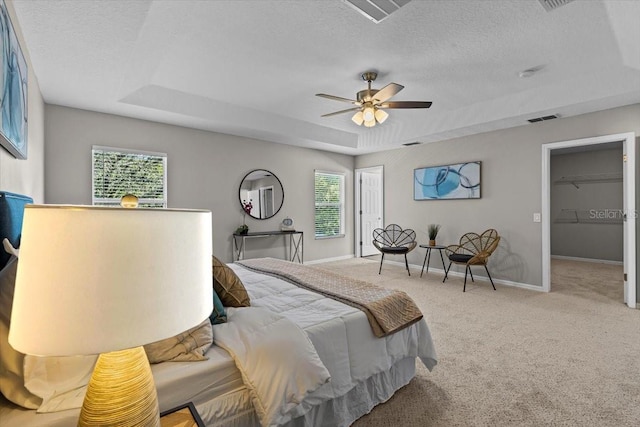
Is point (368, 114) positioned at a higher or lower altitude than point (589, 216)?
higher

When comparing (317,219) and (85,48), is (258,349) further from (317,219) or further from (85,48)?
(317,219)

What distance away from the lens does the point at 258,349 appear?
4.50 ft

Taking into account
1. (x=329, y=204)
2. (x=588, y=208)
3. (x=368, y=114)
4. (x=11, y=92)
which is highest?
(x=368, y=114)

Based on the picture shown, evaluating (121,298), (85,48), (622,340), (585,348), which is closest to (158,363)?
(121,298)

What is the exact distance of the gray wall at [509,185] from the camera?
4121mm

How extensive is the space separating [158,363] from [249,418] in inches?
18.3

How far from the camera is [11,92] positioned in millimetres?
1707

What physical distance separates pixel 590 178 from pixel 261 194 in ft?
23.0

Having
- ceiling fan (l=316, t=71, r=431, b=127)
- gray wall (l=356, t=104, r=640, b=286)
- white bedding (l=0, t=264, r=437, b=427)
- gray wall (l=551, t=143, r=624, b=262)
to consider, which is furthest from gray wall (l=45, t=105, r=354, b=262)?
gray wall (l=551, t=143, r=624, b=262)

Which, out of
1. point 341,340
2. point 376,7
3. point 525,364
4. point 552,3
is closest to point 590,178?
point 552,3

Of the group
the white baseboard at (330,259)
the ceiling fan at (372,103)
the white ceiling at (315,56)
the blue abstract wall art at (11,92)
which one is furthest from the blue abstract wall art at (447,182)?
the blue abstract wall art at (11,92)

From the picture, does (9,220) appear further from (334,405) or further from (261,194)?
(261,194)

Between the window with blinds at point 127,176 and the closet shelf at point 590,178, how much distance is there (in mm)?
8262

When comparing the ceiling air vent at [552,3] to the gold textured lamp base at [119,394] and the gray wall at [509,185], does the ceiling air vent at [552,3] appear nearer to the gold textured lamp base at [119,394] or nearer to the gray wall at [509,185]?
the gray wall at [509,185]
